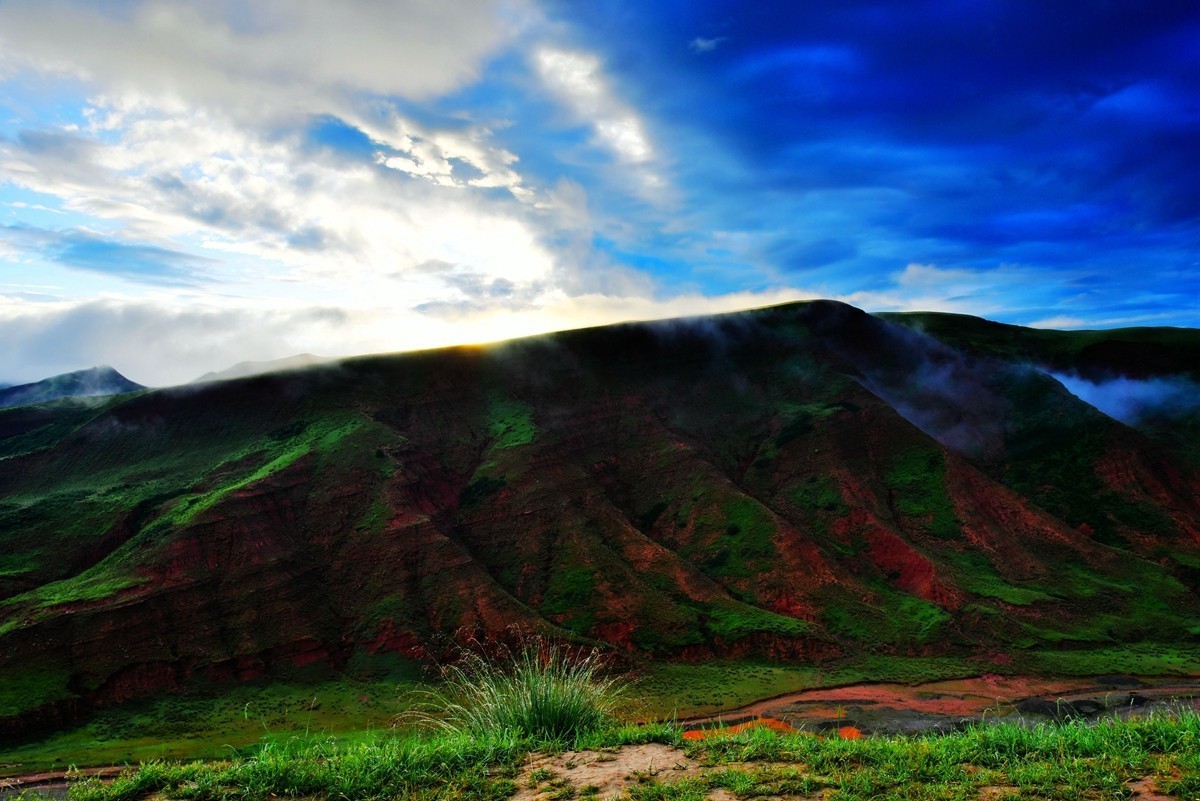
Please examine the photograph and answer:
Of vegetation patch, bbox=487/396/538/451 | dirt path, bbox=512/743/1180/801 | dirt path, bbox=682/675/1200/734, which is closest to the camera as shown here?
dirt path, bbox=512/743/1180/801

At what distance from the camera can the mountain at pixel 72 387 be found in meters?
115

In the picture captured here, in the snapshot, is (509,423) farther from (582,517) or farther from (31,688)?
(31,688)

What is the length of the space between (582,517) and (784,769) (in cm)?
A: 5032

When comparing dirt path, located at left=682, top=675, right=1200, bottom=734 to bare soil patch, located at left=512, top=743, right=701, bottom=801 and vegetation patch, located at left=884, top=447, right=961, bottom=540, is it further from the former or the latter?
bare soil patch, located at left=512, top=743, right=701, bottom=801

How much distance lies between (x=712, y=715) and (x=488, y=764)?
112 feet

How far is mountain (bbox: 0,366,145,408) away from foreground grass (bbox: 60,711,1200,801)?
12996 centimetres

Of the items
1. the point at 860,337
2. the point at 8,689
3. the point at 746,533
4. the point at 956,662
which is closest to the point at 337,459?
the point at 8,689

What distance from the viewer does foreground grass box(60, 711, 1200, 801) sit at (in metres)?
6.14

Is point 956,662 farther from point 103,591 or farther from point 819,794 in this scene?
point 103,591

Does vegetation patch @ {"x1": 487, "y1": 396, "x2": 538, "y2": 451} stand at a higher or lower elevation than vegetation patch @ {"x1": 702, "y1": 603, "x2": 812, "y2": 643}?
higher

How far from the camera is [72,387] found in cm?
11912

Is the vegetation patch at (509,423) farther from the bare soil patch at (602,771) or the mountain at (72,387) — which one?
the mountain at (72,387)

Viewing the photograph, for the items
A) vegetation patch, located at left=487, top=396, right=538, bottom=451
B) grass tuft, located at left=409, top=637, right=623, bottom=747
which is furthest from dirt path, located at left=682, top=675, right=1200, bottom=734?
vegetation patch, located at left=487, top=396, right=538, bottom=451

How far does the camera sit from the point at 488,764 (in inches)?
280
